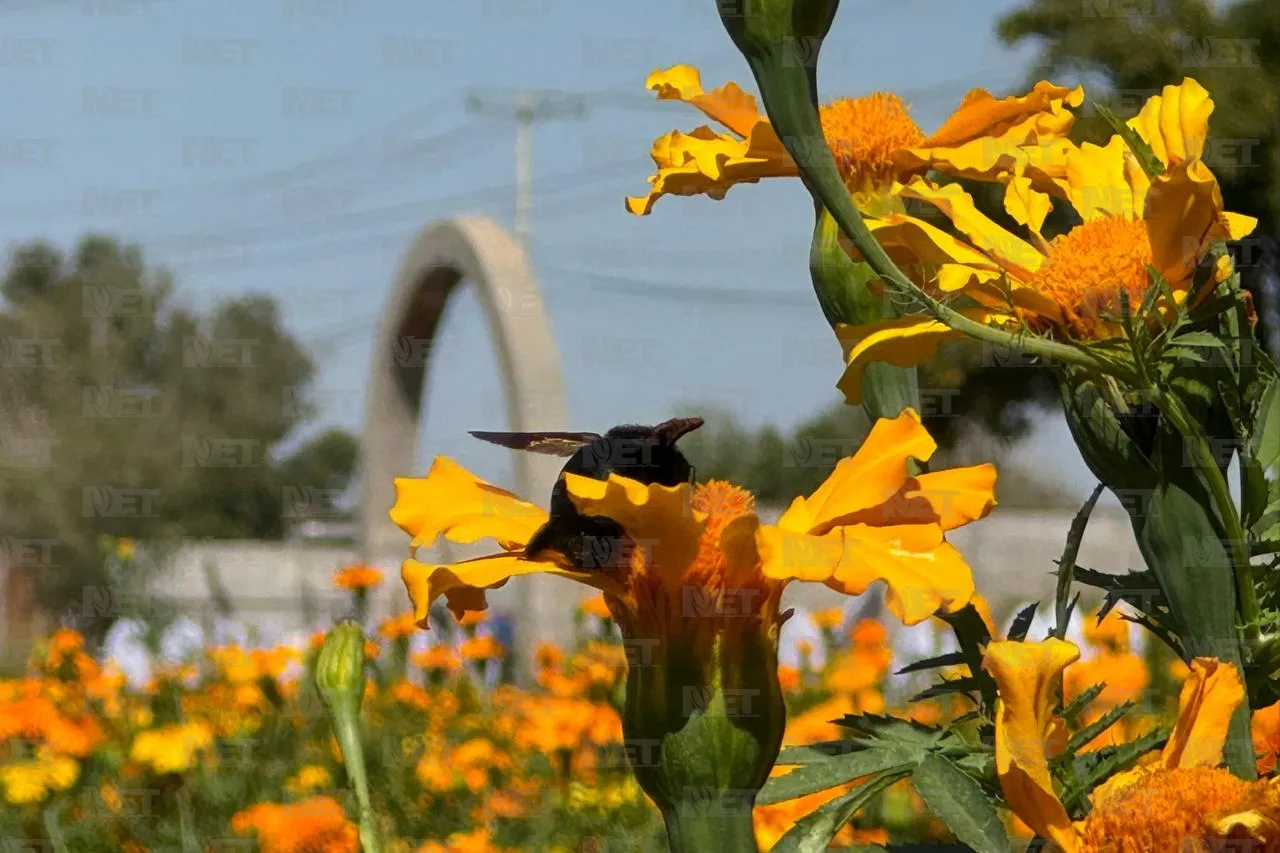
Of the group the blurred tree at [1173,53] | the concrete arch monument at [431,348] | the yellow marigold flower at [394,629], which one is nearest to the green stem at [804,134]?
the yellow marigold flower at [394,629]

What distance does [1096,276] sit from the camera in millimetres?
517

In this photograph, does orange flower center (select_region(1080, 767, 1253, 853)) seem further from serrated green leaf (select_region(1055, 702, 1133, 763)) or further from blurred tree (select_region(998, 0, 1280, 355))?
blurred tree (select_region(998, 0, 1280, 355))

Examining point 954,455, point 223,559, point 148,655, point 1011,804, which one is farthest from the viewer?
point 954,455

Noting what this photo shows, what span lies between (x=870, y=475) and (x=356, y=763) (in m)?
0.23

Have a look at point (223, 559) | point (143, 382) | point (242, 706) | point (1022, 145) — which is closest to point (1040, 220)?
point (1022, 145)

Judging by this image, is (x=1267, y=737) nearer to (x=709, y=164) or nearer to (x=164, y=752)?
(x=709, y=164)

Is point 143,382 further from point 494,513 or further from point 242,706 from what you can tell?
point 494,513

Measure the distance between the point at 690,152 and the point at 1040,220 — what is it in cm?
13

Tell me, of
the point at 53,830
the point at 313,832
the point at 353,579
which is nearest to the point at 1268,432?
the point at 313,832

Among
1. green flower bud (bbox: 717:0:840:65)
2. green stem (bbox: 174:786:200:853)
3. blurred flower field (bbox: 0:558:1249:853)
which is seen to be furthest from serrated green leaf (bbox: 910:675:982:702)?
green stem (bbox: 174:786:200:853)

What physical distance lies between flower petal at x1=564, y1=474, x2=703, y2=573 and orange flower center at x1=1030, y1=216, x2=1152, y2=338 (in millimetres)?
140

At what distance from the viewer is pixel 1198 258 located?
0.48m

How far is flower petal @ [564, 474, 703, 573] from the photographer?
428mm

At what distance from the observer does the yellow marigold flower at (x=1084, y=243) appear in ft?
1.57
